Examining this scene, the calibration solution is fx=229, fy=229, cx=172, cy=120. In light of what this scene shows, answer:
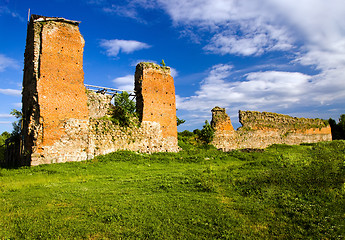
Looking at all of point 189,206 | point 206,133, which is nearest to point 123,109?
point 206,133

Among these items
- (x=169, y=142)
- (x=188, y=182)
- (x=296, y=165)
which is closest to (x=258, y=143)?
(x=169, y=142)

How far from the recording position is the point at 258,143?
2605cm

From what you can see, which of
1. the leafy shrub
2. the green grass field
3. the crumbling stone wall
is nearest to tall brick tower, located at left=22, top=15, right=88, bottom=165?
the leafy shrub

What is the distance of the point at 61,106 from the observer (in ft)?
45.1

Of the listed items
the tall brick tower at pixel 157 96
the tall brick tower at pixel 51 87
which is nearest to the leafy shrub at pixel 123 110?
the tall brick tower at pixel 157 96

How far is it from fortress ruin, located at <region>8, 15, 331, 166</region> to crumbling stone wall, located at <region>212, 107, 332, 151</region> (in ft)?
20.8

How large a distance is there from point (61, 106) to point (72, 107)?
0.62 metres

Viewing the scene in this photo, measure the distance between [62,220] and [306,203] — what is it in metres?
5.92

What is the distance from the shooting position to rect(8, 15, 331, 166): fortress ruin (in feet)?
43.4

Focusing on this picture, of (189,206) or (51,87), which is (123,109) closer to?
(51,87)

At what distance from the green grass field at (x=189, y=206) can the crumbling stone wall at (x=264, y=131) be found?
13.6 metres

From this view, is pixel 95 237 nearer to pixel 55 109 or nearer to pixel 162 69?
pixel 55 109

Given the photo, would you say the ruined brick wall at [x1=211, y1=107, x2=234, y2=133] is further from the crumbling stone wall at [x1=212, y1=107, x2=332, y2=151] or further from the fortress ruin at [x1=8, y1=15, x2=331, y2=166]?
the fortress ruin at [x1=8, y1=15, x2=331, y2=166]

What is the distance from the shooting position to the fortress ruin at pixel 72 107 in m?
13.2
